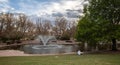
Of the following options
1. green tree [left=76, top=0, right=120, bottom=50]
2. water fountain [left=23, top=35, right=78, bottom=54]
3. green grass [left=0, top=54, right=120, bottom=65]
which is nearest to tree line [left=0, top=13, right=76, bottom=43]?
water fountain [left=23, top=35, right=78, bottom=54]

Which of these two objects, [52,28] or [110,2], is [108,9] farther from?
[52,28]

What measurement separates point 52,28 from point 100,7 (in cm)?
5008

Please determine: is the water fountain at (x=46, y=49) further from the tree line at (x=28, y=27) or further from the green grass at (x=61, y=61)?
the tree line at (x=28, y=27)

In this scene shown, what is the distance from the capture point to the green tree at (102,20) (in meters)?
26.9

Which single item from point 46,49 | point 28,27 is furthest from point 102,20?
point 28,27

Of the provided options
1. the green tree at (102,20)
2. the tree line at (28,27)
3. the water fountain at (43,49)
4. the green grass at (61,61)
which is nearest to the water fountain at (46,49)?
the water fountain at (43,49)

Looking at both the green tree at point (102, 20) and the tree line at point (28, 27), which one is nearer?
the green tree at point (102, 20)

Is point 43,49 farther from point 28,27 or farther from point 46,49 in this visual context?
point 28,27

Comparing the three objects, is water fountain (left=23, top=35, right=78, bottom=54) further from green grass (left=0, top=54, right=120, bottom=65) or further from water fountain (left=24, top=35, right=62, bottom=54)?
green grass (left=0, top=54, right=120, bottom=65)

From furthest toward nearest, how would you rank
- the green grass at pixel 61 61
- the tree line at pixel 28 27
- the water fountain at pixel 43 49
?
the tree line at pixel 28 27, the water fountain at pixel 43 49, the green grass at pixel 61 61

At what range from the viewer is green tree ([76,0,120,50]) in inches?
1058

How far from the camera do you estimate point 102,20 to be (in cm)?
2700

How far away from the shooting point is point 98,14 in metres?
27.9

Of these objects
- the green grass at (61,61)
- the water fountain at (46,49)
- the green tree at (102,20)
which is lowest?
the water fountain at (46,49)
